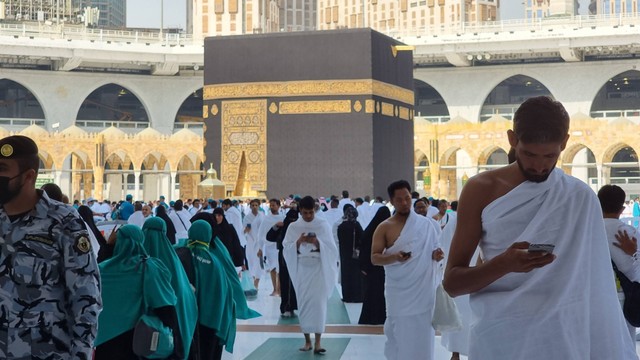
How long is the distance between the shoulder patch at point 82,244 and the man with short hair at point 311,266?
347cm

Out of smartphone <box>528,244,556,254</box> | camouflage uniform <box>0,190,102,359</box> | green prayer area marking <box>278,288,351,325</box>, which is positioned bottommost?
green prayer area marking <box>278,288,351,325</box>

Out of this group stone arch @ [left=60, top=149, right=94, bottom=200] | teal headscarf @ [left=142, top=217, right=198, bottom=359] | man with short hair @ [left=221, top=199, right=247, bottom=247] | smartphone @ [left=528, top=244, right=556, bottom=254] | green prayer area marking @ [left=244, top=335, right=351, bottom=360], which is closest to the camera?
smartphone @ [left=528, top=244, right=556, bottom=254]

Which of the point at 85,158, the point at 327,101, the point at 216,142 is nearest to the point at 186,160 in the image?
the point at 85,158

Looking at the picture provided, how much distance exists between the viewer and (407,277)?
13.3 feet

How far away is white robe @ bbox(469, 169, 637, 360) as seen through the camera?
1.52 m

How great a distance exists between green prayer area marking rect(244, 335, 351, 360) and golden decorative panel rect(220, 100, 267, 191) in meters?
14.0

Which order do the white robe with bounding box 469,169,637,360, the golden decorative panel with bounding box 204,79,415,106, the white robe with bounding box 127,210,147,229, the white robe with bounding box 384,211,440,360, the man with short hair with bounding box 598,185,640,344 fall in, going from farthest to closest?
the golden decorative panel with bounding box 204,79,415,106 → the white robe with bounding box 127,210,147,229 → the white robe with bounding box 384,211,440,360 → the man with short hair with bounding box 598,185,640,344 → the white robe with bounding box 469,169,637,360

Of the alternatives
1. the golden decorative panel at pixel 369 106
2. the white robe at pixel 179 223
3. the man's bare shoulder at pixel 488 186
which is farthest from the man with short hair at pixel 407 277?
the golden decorative panel at pixel 369 106

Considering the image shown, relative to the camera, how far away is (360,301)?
8.24 meters

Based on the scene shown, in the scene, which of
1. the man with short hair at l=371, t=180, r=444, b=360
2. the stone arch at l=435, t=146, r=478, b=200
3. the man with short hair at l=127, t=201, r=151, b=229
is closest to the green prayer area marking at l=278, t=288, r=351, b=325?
the man with short hair at l=127, t=201, r=151, b=229

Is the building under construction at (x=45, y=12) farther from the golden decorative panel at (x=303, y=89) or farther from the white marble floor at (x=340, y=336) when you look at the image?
the white marble floor at (x=340, y=336)

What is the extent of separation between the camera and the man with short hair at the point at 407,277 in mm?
4000

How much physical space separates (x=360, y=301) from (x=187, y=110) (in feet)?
103

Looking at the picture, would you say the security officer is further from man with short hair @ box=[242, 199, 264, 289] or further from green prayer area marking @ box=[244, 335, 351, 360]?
man with short hair @ box=[242, 199, 264, 289]
